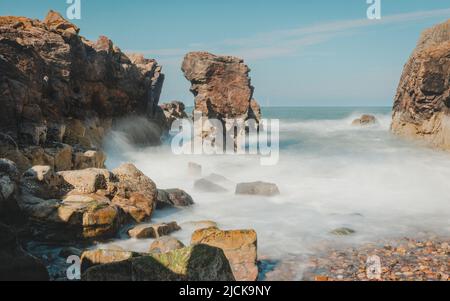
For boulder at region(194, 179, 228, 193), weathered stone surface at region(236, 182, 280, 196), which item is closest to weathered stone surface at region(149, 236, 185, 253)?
weathered stone surface at region(236, 182, 280, 196)

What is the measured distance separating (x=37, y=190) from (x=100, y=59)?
15911mm

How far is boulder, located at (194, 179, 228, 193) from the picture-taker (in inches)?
733

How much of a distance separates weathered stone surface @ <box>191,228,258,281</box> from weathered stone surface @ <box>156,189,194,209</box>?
5766 mm

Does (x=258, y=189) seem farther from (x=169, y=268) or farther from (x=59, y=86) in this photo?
(x=59, y=86)

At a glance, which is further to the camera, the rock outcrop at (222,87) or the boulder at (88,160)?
the rock outcrop at (222,87)

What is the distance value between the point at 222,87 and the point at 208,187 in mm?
20363

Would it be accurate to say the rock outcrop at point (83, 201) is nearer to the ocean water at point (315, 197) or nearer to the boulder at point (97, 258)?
the ocean water at point (315, 197)

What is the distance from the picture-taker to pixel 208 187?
18750mm

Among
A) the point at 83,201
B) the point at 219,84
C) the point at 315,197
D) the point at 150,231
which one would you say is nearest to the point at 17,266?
the point at 83,201

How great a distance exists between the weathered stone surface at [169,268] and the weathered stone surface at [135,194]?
600 centimetres

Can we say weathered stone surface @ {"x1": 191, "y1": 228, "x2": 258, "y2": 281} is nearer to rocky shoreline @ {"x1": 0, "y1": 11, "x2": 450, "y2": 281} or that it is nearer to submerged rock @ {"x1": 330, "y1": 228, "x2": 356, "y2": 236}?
rocky shoreline @ {"x1": 0, "y1": 11, "x2": 450, "y2": 281}

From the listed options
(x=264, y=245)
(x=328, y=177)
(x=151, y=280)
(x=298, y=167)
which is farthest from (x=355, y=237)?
(x=298, y=167)

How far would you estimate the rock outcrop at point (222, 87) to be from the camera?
122 ft

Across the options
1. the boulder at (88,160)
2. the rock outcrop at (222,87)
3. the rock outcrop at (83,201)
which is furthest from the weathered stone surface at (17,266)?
the rock outcrop at (222,87)
